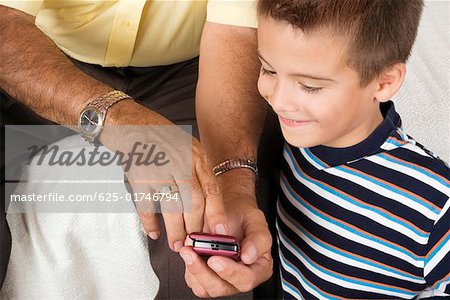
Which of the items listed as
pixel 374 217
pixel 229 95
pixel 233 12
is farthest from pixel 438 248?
pixel 233 12

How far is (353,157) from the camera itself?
1158mm

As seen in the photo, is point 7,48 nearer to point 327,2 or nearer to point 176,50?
point 176,50

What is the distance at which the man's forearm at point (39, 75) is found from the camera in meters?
1.21

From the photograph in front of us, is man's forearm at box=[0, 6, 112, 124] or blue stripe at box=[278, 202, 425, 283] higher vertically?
man's forearm at box=[0, 6, 112, 124]

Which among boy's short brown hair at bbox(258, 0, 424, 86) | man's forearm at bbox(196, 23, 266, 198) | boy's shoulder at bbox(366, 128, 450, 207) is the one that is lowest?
man's forearm at bbox(196, 23, 266, 198)

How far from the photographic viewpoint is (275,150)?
1421 mm

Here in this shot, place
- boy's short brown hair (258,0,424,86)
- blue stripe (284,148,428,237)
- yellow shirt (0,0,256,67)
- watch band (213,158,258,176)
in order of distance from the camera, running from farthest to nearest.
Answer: yellow shirt (0,0,256,67)
watch band (213,158,258,176)
blue stripe (284,148,428,237)
boy's short brown hair (258,0,424,86)

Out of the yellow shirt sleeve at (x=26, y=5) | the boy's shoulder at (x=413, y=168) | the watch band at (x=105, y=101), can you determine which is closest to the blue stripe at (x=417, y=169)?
the boy's shoulder at (x=413, y=168)

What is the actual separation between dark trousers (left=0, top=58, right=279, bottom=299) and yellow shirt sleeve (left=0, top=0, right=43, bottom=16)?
16cm

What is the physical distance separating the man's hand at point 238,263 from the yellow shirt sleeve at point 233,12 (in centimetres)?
39

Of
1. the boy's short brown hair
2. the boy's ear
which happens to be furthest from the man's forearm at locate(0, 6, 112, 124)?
the boy's ear

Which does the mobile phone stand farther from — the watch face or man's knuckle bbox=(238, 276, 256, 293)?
the watch face

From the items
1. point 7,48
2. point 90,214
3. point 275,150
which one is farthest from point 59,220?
point 275,150

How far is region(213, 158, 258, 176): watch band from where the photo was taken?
1.29 metres
